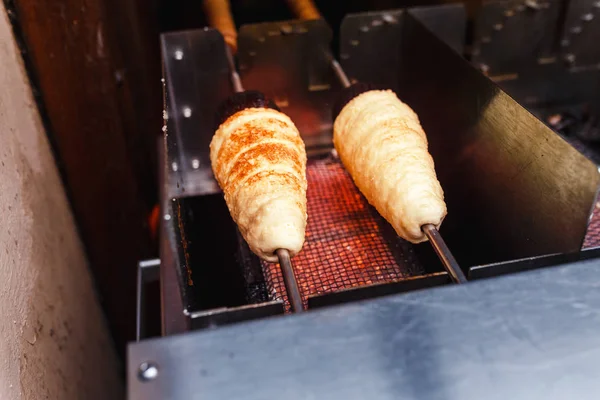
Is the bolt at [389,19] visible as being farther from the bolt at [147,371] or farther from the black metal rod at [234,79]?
the bolt at [147,371]

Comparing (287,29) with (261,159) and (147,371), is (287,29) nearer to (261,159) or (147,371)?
(261,159)

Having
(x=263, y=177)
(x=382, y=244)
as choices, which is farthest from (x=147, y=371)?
(x=382, y=244)

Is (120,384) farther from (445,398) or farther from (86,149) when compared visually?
(445,398)

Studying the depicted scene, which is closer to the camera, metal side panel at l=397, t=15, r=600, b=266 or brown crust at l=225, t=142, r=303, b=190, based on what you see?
metal side panel at l=397, t=15, r=600, b=266

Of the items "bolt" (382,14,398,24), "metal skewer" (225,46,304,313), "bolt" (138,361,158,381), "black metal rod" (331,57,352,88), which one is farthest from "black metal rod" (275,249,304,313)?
"bolt" (382,14,398,24)

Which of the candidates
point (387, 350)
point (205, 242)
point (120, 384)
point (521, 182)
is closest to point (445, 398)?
point (387, 350)

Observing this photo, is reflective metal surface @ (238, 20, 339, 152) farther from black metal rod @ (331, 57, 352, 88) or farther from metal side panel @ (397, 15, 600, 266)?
metal side panel @ (397, 15, 600, 266)

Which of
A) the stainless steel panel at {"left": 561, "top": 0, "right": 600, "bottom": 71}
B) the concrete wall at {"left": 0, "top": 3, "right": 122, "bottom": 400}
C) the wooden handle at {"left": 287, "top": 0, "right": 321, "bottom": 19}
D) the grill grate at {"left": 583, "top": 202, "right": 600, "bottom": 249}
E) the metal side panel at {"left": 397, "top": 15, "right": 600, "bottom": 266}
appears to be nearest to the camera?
the metal side panel at {"left": 397, "top": 15, "right": 600, "bottom": 266}
